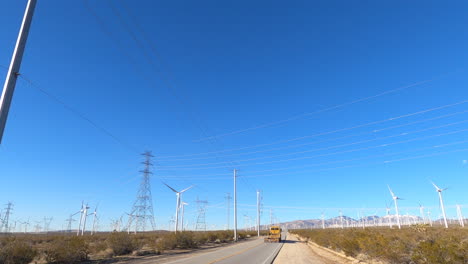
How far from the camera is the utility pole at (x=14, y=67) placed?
764 centimetres

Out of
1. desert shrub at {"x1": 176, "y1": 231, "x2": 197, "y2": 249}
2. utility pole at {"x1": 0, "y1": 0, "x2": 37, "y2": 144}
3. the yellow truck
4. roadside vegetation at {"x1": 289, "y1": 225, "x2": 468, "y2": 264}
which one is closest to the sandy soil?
roadside vegetation at {"x1": 289, "y1": 225, "x2": 468, "y2": 264}

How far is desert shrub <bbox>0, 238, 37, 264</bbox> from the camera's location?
1714 centimetres

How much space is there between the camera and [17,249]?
18.2m

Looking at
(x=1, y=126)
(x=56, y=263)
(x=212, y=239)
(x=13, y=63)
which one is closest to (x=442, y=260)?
(x=1, y=126)

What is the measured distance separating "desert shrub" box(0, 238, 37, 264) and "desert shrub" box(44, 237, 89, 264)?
4.06ft

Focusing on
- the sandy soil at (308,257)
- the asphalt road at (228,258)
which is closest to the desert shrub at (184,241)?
the asphalt road at (228,258)

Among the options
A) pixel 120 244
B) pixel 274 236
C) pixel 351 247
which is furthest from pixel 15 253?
pixel 274 236

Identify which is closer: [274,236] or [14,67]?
[14,67]

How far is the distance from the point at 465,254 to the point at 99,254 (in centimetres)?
2909

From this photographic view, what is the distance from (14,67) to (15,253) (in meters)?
15.7

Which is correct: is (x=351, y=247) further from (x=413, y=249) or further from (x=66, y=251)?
(x=66, y=251)

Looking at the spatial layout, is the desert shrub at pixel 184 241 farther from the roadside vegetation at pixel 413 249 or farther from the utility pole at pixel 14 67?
the utility pole at pixel 14 67

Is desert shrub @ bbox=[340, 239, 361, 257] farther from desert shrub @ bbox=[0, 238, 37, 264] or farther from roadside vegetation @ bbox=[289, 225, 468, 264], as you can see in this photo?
desert shrub @ bbox=[0, 238, 37, 264]

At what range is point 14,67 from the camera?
8258 millimetres
